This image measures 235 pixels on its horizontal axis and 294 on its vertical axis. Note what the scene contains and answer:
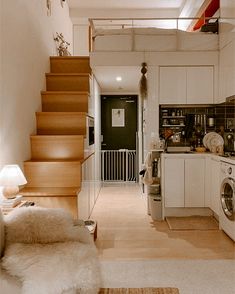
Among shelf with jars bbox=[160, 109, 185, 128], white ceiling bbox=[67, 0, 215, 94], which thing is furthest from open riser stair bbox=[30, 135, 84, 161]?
white ceiling bbox=[67, 0, 215, 94]

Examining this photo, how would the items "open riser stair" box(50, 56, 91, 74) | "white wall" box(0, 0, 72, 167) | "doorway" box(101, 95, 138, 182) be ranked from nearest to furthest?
1. "white wall" box(0, 0, 72, 167)
2. "open riser stair" box(50, 56, 91, 74)
3. "doorway" box(101, 95, 138, 182)

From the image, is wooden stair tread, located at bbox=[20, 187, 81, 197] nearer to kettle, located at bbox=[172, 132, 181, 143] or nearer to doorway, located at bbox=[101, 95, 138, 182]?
kettle, located at bbox=[172, 132, 181, 143]

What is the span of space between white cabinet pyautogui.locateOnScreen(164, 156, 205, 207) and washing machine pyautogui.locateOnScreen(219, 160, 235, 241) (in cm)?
66

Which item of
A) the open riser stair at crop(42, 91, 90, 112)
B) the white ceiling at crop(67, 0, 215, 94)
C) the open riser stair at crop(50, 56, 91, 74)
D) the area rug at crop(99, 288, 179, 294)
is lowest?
the area rug at crop(99, 288, 179, 294)

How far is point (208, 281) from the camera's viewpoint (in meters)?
2.72

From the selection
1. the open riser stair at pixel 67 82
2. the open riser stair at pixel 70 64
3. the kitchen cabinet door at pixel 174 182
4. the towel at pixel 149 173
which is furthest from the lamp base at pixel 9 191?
the open riser stair at pixel 70 64

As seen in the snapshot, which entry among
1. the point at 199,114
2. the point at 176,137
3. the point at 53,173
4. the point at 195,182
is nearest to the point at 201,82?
the point at 199,114

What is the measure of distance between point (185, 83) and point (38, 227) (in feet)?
12.9

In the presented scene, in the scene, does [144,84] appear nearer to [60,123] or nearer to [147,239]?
[60,123]

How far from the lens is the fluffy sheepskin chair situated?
1622 mm

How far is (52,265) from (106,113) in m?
6.88

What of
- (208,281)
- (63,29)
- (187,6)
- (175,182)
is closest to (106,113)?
(63,29)

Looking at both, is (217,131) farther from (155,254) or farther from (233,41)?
(155,254)

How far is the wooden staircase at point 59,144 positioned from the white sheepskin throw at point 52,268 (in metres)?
1.70
